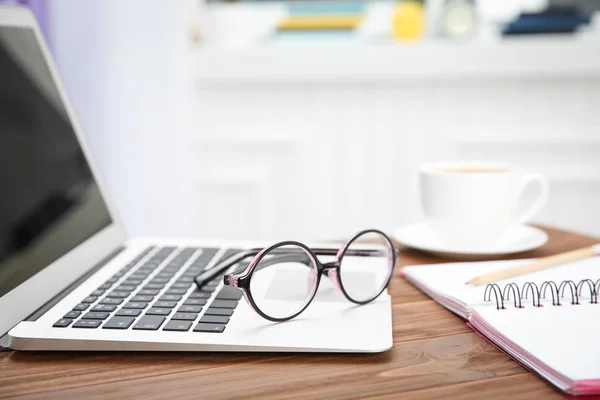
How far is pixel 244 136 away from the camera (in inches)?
70.7

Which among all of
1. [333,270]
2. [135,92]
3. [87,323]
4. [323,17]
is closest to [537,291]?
[333,270]

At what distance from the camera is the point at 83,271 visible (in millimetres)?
691

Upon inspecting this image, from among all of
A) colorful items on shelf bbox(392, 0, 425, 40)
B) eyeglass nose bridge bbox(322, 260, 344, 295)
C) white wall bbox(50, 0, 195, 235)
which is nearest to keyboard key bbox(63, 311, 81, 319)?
eyeglass nose bridge bbox(322, 260, 344, 295)

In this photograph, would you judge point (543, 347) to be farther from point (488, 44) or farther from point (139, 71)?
point (139, 71)

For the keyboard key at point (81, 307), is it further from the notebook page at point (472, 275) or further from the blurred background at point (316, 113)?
the blurred background at point (316, 113)

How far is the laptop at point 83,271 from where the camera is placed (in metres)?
0.51

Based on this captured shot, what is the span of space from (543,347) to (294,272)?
0.28m

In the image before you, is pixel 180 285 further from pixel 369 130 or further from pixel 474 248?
pixel 369 130

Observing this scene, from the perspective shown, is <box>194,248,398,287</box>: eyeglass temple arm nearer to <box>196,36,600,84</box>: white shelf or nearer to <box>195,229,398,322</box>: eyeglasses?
<box>195,229,398,322</box>: eyeglasses

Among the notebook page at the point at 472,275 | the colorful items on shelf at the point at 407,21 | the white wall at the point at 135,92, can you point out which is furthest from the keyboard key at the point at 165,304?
the colorful items on shelf at the point at 407,21

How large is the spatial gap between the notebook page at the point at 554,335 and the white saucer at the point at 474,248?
22 cm

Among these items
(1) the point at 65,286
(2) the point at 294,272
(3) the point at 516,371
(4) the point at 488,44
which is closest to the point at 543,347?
(3) the point at 516,371

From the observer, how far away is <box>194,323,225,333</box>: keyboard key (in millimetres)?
524

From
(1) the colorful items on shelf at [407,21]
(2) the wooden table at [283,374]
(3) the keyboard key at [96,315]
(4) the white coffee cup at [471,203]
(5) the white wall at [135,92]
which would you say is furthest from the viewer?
(1) the colorful items on shelf at [407,21]
